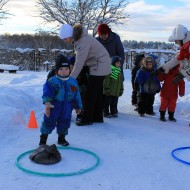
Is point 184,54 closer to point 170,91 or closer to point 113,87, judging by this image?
point 170,91

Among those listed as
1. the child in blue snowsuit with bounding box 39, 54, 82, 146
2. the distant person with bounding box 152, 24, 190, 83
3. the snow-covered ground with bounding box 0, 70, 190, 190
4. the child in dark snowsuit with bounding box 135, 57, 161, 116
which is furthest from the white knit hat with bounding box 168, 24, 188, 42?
the child in blue snowsuit with bounding box 39, 54, 82, 146

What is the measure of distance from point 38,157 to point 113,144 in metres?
1.51

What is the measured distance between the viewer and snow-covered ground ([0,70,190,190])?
4.01m

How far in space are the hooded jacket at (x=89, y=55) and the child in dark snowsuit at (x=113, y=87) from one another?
1.07m

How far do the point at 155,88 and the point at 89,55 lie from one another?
2120mm

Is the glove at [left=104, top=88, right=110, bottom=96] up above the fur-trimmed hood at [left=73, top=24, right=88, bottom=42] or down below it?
below

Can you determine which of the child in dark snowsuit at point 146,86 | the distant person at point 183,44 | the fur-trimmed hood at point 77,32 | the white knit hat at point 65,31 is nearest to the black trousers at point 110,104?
the child in dark snowsuit at point 146,86

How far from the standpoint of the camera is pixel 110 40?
7.70m

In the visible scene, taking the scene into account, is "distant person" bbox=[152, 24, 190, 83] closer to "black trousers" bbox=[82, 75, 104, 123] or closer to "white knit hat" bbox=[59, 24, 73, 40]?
"black trousers" bbox=[82, 75, 104, 123]

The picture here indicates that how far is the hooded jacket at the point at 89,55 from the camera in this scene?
20.2 feet

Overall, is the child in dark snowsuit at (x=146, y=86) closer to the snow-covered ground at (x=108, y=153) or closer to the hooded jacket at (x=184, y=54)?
the snow-covered ground at (x=108, y=153)

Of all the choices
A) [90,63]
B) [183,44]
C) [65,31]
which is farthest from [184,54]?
[65,31]

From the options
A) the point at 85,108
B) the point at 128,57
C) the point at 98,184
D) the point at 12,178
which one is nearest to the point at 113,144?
the point at 85,108

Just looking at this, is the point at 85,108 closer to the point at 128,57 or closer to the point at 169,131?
the point at 169,131
